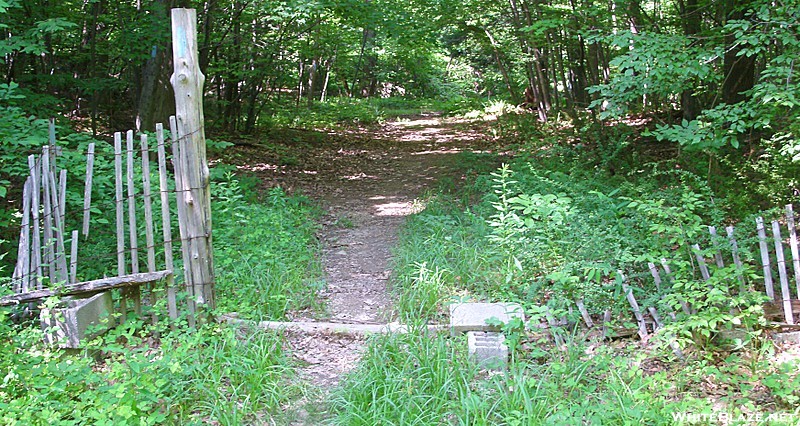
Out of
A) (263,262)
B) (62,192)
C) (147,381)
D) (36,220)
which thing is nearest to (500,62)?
(263,262)

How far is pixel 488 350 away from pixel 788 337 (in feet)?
7.30

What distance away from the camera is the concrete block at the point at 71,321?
13.7 ft

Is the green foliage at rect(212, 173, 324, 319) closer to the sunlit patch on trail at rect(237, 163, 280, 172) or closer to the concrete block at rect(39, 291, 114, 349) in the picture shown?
the concrete block at rect(39, 291, 114, 349)

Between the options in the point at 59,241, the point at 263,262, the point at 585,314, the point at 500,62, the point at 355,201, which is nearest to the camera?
the point at 585,314

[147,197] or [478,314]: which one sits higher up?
[147,197]

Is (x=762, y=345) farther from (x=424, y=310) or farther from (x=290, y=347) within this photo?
(x=290, y=347)

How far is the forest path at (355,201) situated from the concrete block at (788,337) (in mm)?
2985

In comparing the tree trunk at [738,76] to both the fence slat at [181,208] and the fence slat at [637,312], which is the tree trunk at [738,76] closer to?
the fence slat at [637,312]

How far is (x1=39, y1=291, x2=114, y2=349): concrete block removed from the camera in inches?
164

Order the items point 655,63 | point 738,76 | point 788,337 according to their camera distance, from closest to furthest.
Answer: point 788,337 < point 655,63 < point 738,76

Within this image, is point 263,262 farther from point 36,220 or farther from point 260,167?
point 260,167

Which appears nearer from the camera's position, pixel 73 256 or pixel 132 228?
pixel 132 228

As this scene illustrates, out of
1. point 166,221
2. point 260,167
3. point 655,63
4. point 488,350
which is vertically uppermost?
point 655,63

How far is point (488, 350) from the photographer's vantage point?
432cm
